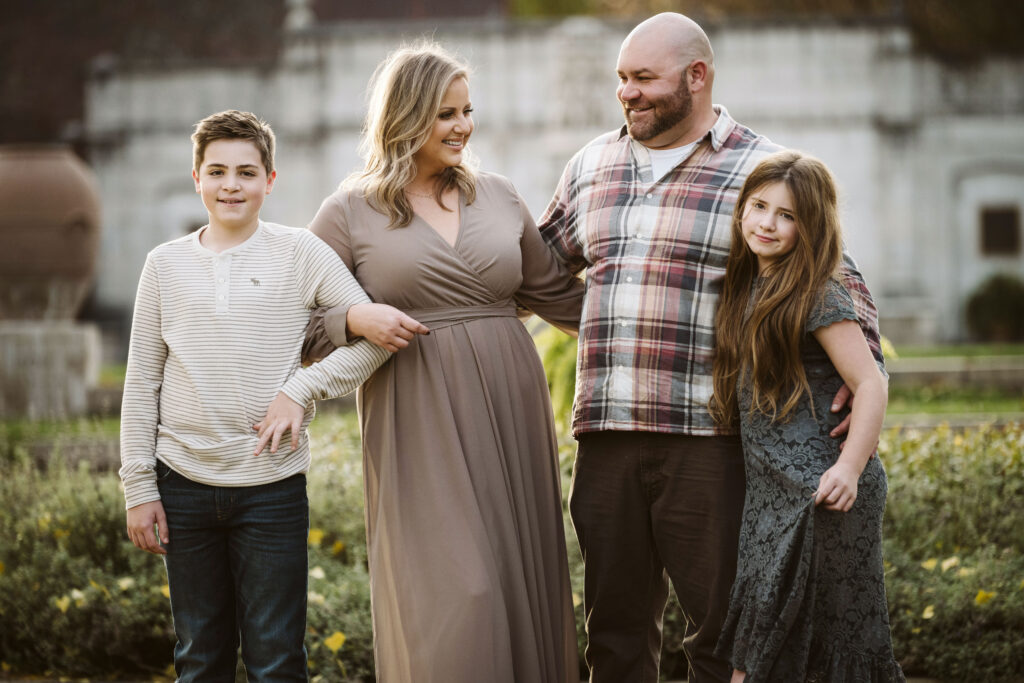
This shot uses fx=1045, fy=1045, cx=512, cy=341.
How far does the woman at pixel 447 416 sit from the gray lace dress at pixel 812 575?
2.12ft

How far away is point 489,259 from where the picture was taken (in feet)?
10.7

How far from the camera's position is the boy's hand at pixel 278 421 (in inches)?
114

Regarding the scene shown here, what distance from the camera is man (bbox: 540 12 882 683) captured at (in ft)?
10.4

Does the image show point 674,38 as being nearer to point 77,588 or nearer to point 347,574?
point 347,574

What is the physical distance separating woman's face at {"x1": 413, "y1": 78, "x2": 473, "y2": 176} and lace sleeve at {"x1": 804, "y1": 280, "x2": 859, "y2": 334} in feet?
3.86

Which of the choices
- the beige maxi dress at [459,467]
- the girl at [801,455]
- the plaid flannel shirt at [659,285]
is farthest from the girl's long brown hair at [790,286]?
the beige maxi dress at [459,467]

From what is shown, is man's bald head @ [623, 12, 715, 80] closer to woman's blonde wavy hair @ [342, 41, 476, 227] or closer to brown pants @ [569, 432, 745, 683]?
woman's blonde wavy hair @ [342, 41, 476, 227]

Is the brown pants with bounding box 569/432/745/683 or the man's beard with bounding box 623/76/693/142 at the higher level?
the man's beard with bounding box 623/76/693/142

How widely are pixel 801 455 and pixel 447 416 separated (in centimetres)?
103

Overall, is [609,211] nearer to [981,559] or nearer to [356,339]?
[356,339]

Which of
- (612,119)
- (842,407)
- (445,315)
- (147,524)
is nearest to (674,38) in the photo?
(445,315)

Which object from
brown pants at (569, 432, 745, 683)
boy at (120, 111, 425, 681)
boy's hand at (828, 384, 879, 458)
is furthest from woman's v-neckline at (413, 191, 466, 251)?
boy's hand at (828, 384, 879, 458)

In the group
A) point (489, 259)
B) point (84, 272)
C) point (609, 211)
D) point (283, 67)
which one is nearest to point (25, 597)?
point (489, 259)

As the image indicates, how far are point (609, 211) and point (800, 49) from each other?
18.4m
